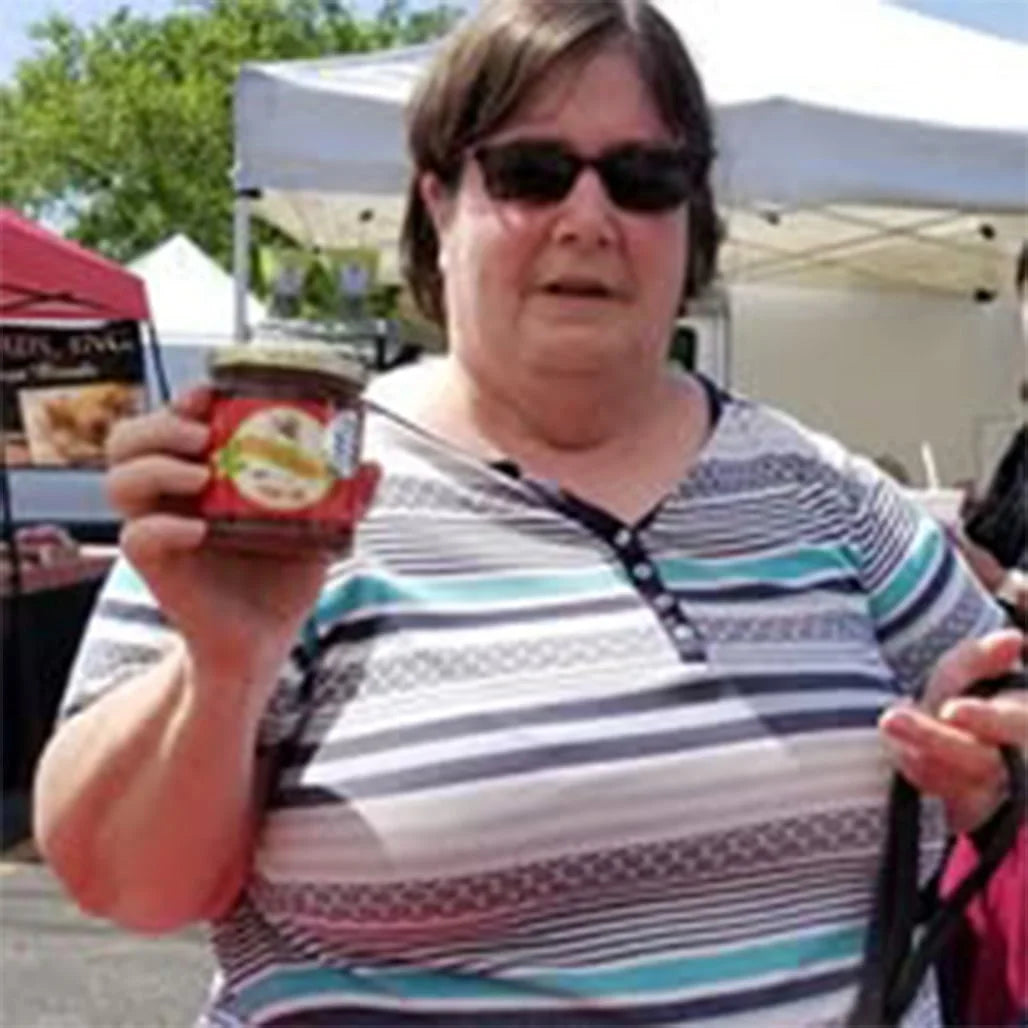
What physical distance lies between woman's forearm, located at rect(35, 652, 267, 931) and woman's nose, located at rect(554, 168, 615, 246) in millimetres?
412

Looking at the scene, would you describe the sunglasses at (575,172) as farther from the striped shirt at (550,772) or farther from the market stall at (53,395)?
the market stall at (53,395)

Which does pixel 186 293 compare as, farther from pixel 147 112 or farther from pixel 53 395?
pixel 147 112

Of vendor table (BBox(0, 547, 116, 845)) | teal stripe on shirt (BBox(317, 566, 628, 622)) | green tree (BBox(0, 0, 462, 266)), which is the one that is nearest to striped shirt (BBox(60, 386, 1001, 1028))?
teal stripe on shirt (BBox(317, 566, 628, 622))

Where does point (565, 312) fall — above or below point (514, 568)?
above

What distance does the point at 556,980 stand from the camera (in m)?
1.48

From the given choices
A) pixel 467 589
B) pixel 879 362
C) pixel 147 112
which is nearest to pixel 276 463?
pixel 467 589

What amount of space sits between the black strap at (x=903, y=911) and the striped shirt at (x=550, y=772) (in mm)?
13

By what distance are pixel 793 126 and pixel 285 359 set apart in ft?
17.8

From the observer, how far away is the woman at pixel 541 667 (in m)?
1.48

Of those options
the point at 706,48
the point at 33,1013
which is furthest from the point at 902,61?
the point at 33,1013

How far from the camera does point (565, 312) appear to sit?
1.61m

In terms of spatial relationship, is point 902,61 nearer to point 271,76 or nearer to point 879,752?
point 271,76

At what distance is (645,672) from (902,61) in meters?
6.16

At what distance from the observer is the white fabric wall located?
12.0m
